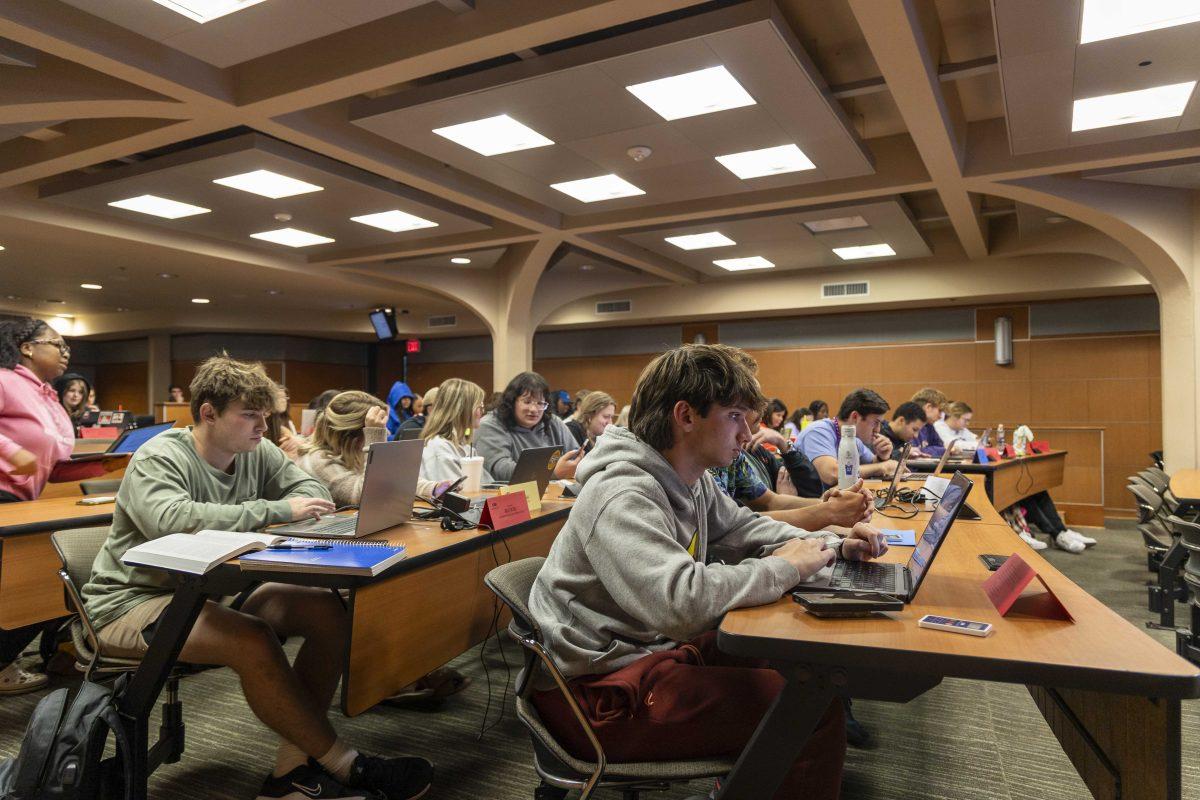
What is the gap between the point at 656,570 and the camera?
1.26 metres

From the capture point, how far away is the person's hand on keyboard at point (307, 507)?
7.08 feet

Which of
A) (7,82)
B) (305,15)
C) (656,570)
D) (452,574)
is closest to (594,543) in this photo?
(656,570)

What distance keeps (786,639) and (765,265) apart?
8477 millimetres

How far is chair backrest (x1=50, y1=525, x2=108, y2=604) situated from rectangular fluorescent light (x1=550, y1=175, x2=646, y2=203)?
4469 millimetres

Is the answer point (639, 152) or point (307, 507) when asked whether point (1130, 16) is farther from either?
point (307, 507)

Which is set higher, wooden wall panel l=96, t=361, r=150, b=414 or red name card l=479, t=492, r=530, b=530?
wooden wall panel l=96, t=361, r=150, b=414

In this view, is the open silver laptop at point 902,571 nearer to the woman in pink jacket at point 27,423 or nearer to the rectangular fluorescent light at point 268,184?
the woman in pink jacket at point 27,423

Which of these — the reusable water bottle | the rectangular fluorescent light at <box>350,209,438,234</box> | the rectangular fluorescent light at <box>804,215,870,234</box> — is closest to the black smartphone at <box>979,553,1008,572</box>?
the reusable water bottle

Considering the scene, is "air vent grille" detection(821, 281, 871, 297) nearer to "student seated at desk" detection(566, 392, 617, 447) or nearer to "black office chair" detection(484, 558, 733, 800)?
"student seated at desk" detection(566, 392, 617, 447)

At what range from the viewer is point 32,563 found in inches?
102

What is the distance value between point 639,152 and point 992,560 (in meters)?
4.04

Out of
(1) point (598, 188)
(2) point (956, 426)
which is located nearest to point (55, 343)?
(1) point (598, 188)

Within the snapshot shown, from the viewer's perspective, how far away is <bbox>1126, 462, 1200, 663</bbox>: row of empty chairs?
9.74ft

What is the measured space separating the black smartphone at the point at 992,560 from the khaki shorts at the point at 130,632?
2.02 m
